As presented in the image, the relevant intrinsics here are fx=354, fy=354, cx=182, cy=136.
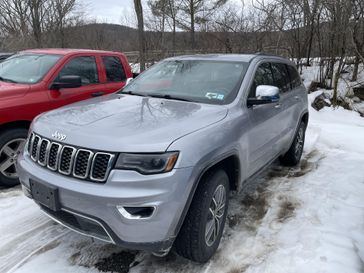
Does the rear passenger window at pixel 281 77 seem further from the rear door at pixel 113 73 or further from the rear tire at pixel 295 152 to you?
the rear door at pixel 113 73

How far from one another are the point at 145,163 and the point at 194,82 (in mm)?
1651

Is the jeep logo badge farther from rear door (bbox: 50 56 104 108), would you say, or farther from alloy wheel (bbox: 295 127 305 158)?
alloy wheel (bbox: 295 127 305 158)

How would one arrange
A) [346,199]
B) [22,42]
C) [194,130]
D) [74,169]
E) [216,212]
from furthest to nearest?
[22,42]
[346,199]
[216,212]
[194,130]
[74,169]

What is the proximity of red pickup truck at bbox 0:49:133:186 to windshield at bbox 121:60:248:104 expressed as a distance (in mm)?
1238

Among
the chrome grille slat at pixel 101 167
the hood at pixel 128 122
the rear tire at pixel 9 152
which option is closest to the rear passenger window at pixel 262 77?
the hood at pixel 128 122

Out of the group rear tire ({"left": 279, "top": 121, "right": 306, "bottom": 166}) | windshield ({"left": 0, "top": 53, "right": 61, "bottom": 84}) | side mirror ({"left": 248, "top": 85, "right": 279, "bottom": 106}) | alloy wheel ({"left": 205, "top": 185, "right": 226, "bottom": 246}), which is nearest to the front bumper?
alloy wheel ({"left": 205, "top": 185, "right": 226, "bottom": 246})

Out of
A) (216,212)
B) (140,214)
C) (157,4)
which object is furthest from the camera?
(157,4)

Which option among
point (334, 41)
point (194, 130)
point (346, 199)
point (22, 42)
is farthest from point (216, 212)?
point (22, 42)

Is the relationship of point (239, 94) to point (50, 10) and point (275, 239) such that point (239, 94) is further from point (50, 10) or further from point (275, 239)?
point (50, 10)

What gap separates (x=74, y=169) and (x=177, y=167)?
2.46 feet

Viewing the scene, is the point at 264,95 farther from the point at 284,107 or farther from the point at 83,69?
the point at 83,69

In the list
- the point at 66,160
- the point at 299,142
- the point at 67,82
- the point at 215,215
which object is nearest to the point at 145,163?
the point at 66,160

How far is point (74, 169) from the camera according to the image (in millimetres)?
2549

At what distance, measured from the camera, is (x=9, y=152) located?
4.39 meters
